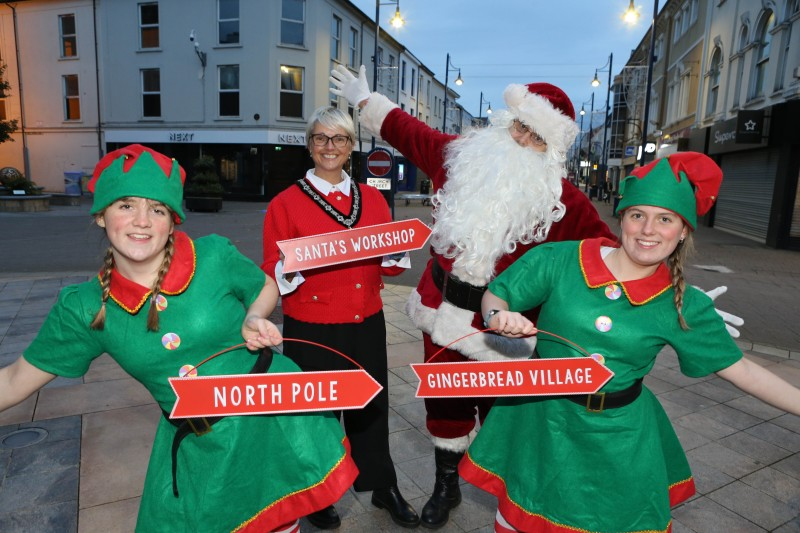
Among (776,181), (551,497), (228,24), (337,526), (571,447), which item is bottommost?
(337,526)

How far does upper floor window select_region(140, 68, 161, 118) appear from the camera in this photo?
24531 millimetres

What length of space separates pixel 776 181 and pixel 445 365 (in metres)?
15.2

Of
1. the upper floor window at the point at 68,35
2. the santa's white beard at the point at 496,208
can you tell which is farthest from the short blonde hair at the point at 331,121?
the upper floor window at the point at 68,35

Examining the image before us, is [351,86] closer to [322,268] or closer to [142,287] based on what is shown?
[322,268]

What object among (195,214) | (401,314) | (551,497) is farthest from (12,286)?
(195,214)

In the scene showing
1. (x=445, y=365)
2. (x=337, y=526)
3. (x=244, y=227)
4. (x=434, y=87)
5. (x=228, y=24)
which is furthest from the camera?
(x=434, y=87)

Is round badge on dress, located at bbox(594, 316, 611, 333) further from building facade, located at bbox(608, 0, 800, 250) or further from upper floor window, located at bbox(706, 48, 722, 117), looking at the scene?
upper floor window, located at bbox(706, 48, 722, 117)

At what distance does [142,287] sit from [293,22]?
24666mm

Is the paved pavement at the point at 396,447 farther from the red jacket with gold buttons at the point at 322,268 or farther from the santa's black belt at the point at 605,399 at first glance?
the santa's black belt at the point at 605,399

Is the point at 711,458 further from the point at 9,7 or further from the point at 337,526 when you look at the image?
the point at 9,7

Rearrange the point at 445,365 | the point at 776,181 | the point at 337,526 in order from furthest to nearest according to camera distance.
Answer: the point at 776,181
the point at 337,526
the point at 445,365

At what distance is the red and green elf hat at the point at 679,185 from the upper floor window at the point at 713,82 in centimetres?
2029

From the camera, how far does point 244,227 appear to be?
49.9 feet

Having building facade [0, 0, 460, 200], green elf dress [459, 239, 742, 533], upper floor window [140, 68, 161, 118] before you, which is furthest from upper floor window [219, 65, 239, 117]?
green elf dress [459, 239, 742, 533]
